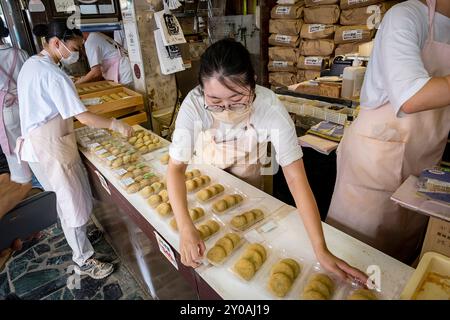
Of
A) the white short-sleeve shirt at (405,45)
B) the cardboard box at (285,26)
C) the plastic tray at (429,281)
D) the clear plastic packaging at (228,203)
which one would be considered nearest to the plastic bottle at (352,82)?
the white short-sleeve shirt at (405,45)

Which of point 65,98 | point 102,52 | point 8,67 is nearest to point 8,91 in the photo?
point 8,67

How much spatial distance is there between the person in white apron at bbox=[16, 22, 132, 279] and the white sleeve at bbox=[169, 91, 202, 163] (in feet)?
3.51

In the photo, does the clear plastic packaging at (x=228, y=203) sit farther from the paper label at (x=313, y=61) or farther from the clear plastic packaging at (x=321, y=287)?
the paper label at (x=313, y=61)

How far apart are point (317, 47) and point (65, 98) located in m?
4.16

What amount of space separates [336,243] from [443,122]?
2.68 feet

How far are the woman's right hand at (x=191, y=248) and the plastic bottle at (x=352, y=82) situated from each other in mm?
1991

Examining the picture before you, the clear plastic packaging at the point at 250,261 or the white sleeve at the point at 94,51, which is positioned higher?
the white sleeve at the point at 94,51

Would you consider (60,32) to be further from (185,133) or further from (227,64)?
(227,64)

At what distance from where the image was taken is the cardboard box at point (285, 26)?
4.94m

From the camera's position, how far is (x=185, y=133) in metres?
1.29

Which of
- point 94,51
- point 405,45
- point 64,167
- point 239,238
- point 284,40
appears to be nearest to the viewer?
point 405,45

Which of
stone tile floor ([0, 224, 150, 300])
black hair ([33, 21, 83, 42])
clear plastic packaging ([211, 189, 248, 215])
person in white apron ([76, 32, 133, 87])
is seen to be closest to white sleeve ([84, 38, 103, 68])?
person in white apron ([76, 32, 133, 87])
